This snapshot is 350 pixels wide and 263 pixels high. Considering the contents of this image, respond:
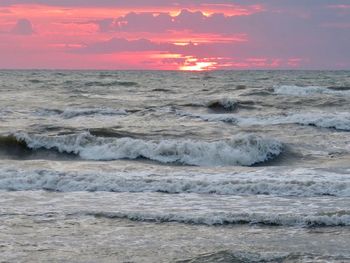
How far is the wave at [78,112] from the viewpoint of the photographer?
2825cm

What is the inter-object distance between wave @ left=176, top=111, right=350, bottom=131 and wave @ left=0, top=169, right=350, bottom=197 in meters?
12.3

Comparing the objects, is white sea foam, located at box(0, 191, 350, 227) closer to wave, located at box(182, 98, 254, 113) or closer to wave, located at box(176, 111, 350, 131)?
wave, located at box(176, 111, 350, 131)

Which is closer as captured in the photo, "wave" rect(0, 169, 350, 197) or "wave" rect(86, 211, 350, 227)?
"wave" rect(86, 211, 350, 227)

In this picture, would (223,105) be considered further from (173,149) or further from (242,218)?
(242,218)

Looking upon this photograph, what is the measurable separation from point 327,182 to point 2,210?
673 cm

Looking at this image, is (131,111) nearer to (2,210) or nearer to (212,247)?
(2,210)

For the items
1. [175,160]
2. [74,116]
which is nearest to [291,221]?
[175,160]

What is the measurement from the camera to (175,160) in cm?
1688

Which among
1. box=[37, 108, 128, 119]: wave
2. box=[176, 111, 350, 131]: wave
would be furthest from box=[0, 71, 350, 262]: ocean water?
box=[37, 108, 128, 119]: wave

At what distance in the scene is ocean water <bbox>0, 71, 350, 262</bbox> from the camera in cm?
795

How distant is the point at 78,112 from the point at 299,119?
35.9 feet

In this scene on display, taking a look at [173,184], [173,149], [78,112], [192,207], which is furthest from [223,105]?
[192,207]

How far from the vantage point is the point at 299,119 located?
26031 millimetres

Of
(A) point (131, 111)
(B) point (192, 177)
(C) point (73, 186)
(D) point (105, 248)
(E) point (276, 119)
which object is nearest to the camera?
(D) point (105, 248)
